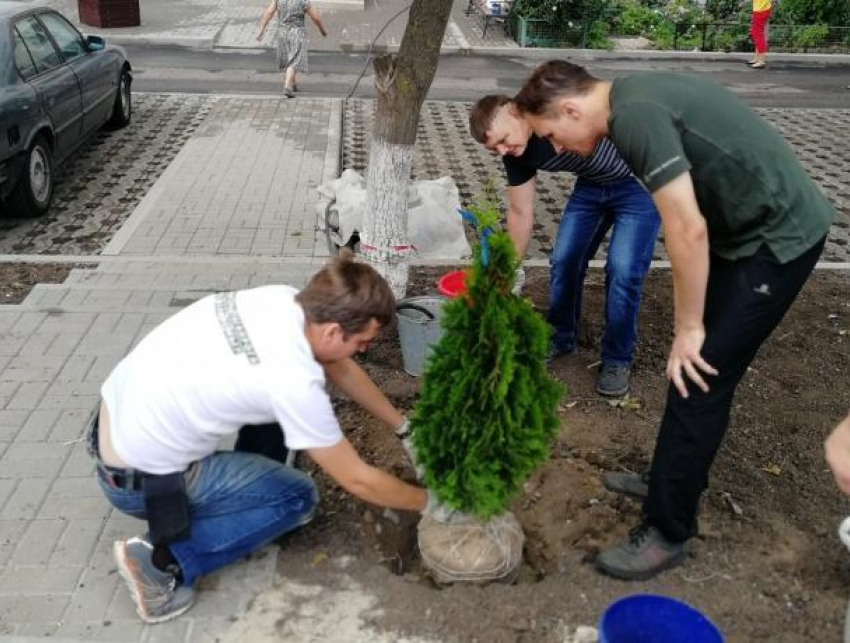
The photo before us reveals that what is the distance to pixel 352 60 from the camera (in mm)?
15180

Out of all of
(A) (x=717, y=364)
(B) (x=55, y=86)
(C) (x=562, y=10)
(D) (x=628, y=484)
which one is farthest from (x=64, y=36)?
(C) (x=562, y=10)

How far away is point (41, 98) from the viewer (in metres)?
7.39

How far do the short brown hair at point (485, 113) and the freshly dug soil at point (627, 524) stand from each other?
4.84ft

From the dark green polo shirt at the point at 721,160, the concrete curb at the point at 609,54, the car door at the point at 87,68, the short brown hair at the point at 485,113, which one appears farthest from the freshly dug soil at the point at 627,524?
the concrete curb at the point at 609,54

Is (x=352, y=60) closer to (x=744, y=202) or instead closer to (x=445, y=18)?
(x=445, y=18)

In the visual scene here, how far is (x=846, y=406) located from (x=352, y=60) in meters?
12.2

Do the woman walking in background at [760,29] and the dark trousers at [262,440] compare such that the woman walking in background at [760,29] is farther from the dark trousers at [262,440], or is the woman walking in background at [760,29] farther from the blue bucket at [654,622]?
the blue bucket at [654,622]

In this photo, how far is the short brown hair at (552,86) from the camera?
290 cm

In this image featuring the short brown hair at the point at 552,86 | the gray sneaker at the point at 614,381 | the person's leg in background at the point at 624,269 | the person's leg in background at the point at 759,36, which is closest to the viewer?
the short brown hair at the point at 552,86

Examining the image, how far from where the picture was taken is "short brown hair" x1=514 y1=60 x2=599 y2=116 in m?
2.90

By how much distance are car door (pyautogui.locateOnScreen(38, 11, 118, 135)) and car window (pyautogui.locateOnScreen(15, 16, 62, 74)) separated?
17cm

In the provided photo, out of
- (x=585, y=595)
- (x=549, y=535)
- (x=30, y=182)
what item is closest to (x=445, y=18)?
(x=549, y=535)

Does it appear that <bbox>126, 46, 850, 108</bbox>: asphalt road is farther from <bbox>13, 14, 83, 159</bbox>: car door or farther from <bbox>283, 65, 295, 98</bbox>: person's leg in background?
<bbox>13, 14, 83, 159</bbox>: car door

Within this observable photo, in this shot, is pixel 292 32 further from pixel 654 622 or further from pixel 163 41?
pixel 654 622
